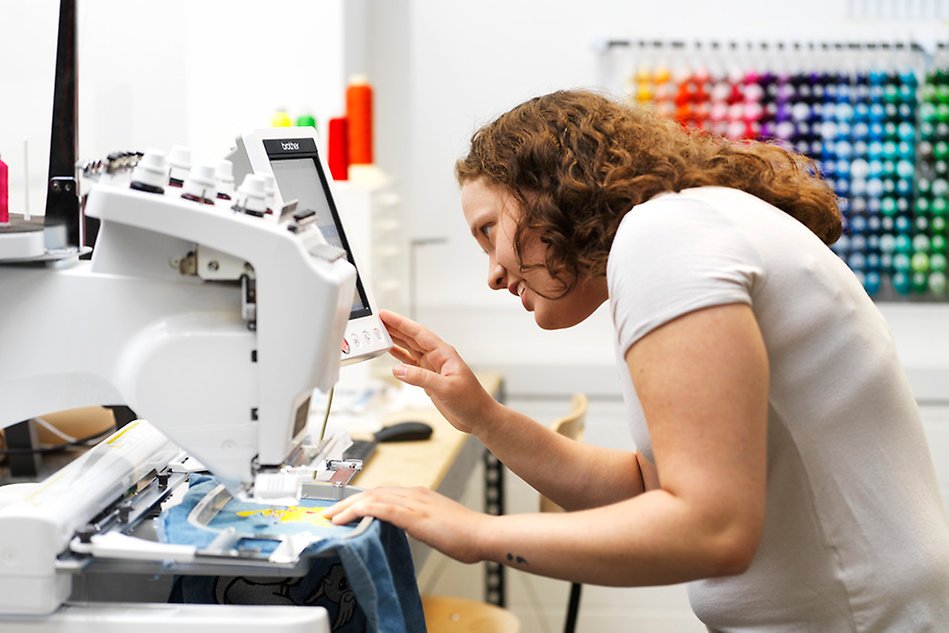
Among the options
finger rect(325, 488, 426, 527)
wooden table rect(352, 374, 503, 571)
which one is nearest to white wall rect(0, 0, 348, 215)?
wooden table rect(352, 374, 503, 571)

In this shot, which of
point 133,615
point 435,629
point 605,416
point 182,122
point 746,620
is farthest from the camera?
point 605,416

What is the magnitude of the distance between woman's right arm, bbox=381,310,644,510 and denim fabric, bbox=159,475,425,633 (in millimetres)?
273

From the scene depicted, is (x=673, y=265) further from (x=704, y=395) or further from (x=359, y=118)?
(x=359, y=118)

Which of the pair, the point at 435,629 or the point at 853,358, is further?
the point at 435,629

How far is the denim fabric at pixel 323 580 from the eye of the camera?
111 centimetres

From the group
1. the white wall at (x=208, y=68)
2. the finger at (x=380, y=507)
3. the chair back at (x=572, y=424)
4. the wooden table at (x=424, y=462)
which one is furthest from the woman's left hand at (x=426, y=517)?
the white wall at (x=208, y=68)

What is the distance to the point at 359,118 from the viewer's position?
3.06 m

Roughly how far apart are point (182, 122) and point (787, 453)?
212 centimetres

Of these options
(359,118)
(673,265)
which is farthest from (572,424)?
(673,265)

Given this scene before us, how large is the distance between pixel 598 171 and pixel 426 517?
1.30 feet

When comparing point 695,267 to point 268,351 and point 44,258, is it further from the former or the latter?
point 44,258

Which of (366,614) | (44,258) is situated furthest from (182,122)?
(366,614)

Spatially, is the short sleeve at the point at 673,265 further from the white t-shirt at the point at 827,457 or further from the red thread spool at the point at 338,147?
the red thread spool at the point at 338,147

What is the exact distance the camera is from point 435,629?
2281mm
